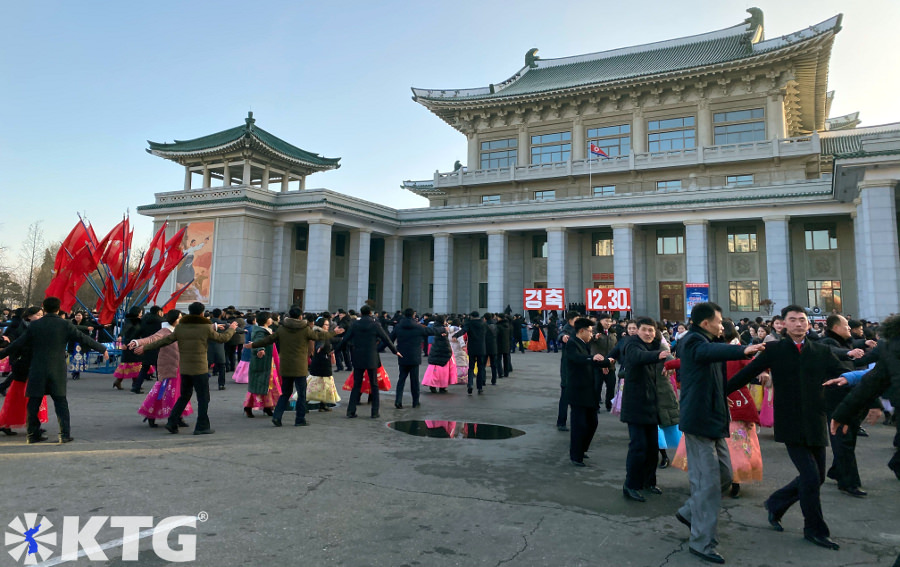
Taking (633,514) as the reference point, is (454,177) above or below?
above

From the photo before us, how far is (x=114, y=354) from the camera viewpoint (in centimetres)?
1519

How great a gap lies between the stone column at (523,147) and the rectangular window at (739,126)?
12.4 metres

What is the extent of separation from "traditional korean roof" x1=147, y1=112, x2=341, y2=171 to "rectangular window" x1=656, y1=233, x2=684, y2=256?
2395 cm

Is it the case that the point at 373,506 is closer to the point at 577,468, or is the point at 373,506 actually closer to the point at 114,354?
the point at 577,468

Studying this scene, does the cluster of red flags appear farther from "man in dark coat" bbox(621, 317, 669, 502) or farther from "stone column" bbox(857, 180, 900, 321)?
"stone column" bbox(857, 180, 900, 321)

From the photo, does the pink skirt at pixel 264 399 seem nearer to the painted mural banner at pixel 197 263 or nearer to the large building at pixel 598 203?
the large building at pixel 598 203

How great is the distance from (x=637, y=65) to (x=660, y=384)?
127ft

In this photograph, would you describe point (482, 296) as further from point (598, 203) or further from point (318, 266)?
point (318, 266)

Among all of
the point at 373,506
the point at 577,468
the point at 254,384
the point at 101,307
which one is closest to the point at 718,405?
the point at 577,468

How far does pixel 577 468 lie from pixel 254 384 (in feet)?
19.6

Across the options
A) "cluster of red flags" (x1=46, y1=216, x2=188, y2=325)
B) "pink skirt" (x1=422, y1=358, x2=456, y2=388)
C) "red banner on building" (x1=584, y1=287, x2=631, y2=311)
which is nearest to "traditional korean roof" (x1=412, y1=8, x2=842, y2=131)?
"red banner on building" (x1=584, y1=287, x2=631, y2=311)

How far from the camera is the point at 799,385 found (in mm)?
4238

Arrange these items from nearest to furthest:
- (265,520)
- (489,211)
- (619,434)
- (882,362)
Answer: (882,362) < (265,520) < (619,434) < (489,211)

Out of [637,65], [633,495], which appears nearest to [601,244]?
[637,65]
